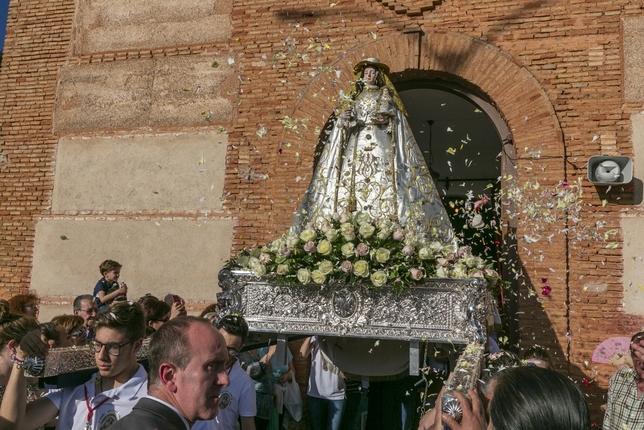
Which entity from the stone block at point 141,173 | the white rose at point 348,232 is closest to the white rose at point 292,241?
the white rose at point 348,232

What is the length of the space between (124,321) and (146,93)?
701 centimetres

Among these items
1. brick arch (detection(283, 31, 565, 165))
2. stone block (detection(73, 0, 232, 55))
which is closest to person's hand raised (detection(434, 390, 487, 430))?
brick arch (detection(283, 31, 565, 165))

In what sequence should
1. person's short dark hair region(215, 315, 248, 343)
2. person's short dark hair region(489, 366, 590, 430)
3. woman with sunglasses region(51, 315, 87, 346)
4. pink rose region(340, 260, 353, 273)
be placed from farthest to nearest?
pink rose region(340, 260, 353, 273), woman with sunglasses region(51, 315, 87, 346), person's short dark hair region(215, 315, 248, 343), person's short dark hair region(489, 366, 590, 430)

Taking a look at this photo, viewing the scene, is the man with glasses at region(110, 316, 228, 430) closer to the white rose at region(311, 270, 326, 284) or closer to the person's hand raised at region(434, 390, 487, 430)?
the person's hand raised at region(434, 390, 487, 430)

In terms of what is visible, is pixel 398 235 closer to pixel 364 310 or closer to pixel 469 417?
pixel 364 310

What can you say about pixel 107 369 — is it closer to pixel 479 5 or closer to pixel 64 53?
pixel 479 5

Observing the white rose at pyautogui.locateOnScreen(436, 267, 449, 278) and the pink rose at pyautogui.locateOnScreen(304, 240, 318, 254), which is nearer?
the white rose at pyautogui.locateOnScreen(436, 267, 449, 278)

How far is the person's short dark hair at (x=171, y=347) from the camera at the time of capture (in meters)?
2.35

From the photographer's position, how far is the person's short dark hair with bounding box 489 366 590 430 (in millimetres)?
1837

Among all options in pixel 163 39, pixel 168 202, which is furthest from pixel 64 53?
pixel 168 202

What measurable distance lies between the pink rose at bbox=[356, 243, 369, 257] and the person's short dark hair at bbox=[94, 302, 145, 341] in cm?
215

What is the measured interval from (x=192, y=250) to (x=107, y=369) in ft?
19.4

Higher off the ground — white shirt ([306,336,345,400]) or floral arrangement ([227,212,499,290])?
floral arrangement ([227,212,499,290])

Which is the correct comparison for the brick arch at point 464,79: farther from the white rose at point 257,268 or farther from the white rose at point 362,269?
the white rose at point 362,269
